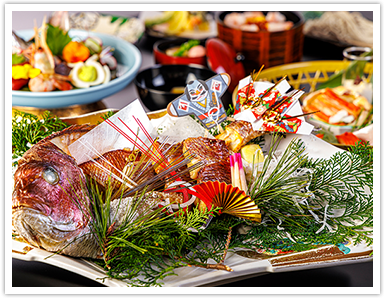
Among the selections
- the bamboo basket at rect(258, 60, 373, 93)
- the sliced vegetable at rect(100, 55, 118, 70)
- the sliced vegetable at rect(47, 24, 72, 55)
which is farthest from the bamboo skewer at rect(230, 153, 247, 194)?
the sliced vegetable at rect(47, 24, 72, 55)

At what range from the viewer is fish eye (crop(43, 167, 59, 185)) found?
2.64ft

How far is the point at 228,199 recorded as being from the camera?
849 mm

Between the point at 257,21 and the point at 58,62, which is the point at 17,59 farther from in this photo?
the point at 257,21

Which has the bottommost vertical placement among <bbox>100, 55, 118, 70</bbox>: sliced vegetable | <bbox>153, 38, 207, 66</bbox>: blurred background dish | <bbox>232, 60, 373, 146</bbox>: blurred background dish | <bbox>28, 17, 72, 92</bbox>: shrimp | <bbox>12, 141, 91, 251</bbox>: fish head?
<bbox>232, 60, 373, 146</bbox>: blurred background dish

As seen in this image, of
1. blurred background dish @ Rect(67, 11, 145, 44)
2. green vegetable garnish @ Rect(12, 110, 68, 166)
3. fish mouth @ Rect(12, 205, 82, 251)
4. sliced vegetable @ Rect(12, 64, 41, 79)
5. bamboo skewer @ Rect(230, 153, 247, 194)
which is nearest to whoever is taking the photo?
fish mouth @ Rect(12, 205, 82, 251)

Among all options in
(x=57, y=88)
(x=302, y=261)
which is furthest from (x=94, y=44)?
(x=302, y=261)

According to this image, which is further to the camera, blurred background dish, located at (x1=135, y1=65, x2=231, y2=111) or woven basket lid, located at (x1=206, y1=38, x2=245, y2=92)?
woven basket lid, located at (x1=206, y1=38, x2=245, y2=92)

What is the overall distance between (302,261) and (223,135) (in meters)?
0.40

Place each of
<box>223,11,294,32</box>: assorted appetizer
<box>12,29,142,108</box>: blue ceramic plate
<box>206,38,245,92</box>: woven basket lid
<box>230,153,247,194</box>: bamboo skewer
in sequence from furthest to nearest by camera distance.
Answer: <box>223,11,294,32</box>: assorted appetizer, <box>206,38,245,92</box>: woven basket lid, <box>12,29,142,108</box>: blue ceramic plate, <box>230,153,247,194</box>: bamboo skewer

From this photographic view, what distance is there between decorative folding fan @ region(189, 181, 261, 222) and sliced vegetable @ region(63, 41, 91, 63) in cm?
111

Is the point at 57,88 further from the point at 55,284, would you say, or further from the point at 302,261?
the point at 302,261

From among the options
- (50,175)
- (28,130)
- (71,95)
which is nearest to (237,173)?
(50,175)

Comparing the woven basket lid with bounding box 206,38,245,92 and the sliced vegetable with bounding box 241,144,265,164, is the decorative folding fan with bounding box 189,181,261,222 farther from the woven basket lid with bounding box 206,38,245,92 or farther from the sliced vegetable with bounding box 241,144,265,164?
the woven basket lid with bounding box 206,38,245,92

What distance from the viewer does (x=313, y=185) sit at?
3.34 ft
